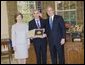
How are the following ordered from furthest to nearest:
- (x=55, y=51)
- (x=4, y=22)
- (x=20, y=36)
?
(x=4, y=22)
(x=55, y=51)
(x=20, y=36)

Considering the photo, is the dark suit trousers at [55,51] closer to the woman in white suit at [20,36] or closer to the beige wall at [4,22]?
the woman in white suit at [20,36]

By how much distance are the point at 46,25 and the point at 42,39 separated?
29 centimetres

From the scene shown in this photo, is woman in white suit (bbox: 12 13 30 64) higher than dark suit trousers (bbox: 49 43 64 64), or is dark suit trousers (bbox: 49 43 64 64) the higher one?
woman in white suit (bbox: 12 13 30 64)

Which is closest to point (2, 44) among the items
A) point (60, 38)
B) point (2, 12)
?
point (2, 12)

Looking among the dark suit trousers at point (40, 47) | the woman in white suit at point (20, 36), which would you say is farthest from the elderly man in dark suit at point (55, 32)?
the woman in white suit at point (20, 36)

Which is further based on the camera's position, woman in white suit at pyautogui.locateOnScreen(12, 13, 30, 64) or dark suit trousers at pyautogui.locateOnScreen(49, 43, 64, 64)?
dark suit trousers at pyautogui.locateOnScreen(49, 43, 64, 64)

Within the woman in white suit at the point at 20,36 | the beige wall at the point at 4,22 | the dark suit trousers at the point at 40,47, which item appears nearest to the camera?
the woman in white suit at the point at 20,36

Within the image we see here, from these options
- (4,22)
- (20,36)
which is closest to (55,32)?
(20,36)

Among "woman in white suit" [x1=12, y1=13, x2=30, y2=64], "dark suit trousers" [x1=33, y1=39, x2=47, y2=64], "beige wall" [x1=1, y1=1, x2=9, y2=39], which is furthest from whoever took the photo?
"beige wall" [x1=1, y1=1, x2=9, y2=39]

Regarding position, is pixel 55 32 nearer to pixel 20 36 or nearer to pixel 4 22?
pixel 20 36

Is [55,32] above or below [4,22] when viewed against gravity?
below

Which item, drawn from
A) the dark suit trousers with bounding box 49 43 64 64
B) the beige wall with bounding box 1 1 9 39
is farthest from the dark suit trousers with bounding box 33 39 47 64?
the beige wall with bounding box 1 1 9 39

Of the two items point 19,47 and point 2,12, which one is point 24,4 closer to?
point 2,12

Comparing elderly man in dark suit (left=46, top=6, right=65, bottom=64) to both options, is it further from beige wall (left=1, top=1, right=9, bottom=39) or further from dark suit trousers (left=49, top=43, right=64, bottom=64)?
beige wall (left=1, top=1, right=9, bottom=39)
